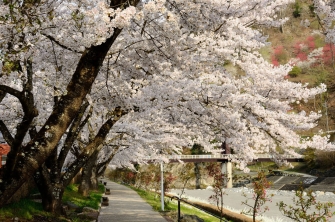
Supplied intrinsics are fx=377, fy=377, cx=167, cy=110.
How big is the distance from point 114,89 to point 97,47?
3.16m

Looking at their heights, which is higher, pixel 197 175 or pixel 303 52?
pixel 303 52

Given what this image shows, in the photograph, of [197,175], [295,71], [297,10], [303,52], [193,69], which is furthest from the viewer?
[297,10]

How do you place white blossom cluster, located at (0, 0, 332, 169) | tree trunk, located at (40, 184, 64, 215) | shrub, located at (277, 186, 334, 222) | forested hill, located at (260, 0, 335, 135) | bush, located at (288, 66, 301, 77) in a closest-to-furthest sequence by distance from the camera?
white blossom cluster, located at (0, 0, 332, 169), shrub, located at (277, 186, 334, 222), tree trunk, located at (40, 184, 64, 215), forested hill, located at (260, 0, 335, 135), bush, located at (288, 66, 301, 77)

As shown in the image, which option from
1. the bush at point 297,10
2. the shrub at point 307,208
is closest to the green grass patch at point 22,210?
the shrub at point 307,208

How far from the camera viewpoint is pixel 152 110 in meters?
8.65

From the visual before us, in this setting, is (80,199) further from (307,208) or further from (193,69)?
(307,208)

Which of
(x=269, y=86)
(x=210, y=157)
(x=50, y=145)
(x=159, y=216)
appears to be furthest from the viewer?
(x=210, y=157)

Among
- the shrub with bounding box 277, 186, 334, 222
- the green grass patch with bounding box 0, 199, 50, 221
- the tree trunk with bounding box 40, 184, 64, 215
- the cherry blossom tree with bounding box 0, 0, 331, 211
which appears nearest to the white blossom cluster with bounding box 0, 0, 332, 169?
the cherry blossom tree with bounding box 0, 0, 331, 211

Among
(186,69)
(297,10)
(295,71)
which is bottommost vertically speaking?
(186,69)

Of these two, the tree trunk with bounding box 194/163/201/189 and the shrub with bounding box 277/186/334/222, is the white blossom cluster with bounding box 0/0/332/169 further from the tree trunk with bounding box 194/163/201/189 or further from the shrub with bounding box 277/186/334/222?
the tree trunk with bounding box 194/163/201/189

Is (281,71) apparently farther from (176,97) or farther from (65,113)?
(65,113)

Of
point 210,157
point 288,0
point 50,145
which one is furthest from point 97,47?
point 210,157

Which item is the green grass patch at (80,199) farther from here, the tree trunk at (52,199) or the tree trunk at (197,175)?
the tree trunk at (197,175)

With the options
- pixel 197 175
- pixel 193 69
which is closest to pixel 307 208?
pixel 193 69
